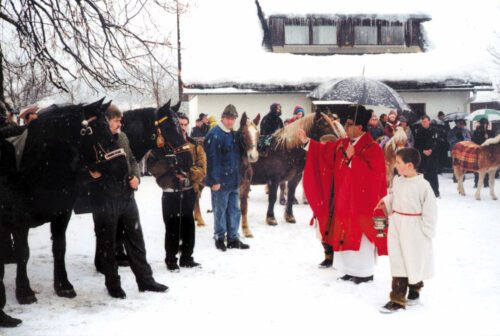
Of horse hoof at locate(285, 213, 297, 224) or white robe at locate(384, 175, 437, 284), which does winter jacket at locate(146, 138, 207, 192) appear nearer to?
white robe at locate(384, 175, 437, 284)

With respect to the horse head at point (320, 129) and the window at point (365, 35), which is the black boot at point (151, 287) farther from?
the window at point (365, 35)

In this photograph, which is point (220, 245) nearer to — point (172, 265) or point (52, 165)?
point (172, 265)

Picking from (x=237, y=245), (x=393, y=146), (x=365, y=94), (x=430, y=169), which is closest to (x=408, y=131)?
(x=430, y=169)

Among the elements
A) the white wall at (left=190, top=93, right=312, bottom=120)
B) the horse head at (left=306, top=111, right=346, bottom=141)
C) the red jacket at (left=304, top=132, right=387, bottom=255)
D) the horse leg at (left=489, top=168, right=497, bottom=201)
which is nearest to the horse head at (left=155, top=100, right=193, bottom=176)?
the red jacket at (left=304, top=132, right=387, bottom=255)

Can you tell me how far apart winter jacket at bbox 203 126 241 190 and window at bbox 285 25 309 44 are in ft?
48.5

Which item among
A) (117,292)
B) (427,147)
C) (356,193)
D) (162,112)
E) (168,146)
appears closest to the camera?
(117,292)

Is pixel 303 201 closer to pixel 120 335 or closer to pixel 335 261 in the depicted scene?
pixel 335 261

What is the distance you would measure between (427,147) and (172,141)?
795cm

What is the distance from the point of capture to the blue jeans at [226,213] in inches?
299

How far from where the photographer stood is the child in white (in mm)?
4949

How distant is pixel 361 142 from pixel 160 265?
3066 millimetres

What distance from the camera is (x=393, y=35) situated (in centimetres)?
2189

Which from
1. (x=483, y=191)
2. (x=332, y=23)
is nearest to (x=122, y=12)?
(x=483, y=191)

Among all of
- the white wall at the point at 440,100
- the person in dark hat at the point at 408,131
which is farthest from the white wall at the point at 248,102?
the person in dark hat at the point at 408,131
